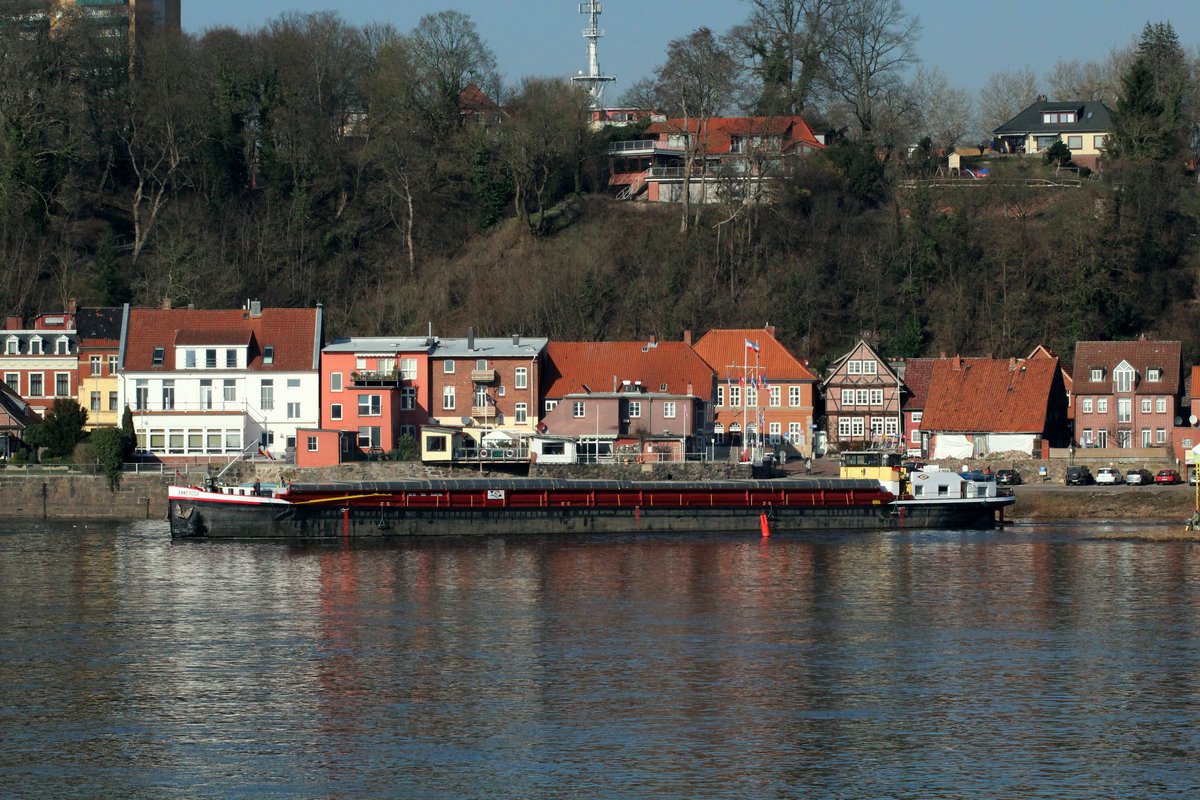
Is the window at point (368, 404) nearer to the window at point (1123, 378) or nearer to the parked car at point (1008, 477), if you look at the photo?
the parked car at point (1008, 477)

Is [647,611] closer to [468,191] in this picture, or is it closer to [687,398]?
[687,398]

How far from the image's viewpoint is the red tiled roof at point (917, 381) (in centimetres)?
8744

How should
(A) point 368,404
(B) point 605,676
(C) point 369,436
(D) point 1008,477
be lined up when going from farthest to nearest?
1. (A) point 368,404
2. (C) point 369,436
3. (D) point 1008,477
4. (B) point 605,676

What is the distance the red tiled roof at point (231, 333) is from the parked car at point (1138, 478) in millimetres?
36001

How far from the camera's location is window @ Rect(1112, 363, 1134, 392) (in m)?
83.9

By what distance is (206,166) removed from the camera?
99.6 meters

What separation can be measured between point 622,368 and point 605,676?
47.0 metres

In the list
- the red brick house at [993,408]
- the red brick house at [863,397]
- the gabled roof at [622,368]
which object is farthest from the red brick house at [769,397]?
the red brick house at [993,408]

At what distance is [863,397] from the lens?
87438 mm

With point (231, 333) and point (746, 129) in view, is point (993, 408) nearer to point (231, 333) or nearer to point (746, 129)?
point (746, 129)

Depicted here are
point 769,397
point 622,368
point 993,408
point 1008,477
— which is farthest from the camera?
point 769,397

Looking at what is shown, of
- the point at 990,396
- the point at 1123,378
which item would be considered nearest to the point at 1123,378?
the point at 1123,378

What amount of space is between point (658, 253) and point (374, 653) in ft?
204

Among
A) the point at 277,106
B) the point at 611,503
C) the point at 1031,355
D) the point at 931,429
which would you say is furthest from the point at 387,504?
the point at 277,106
